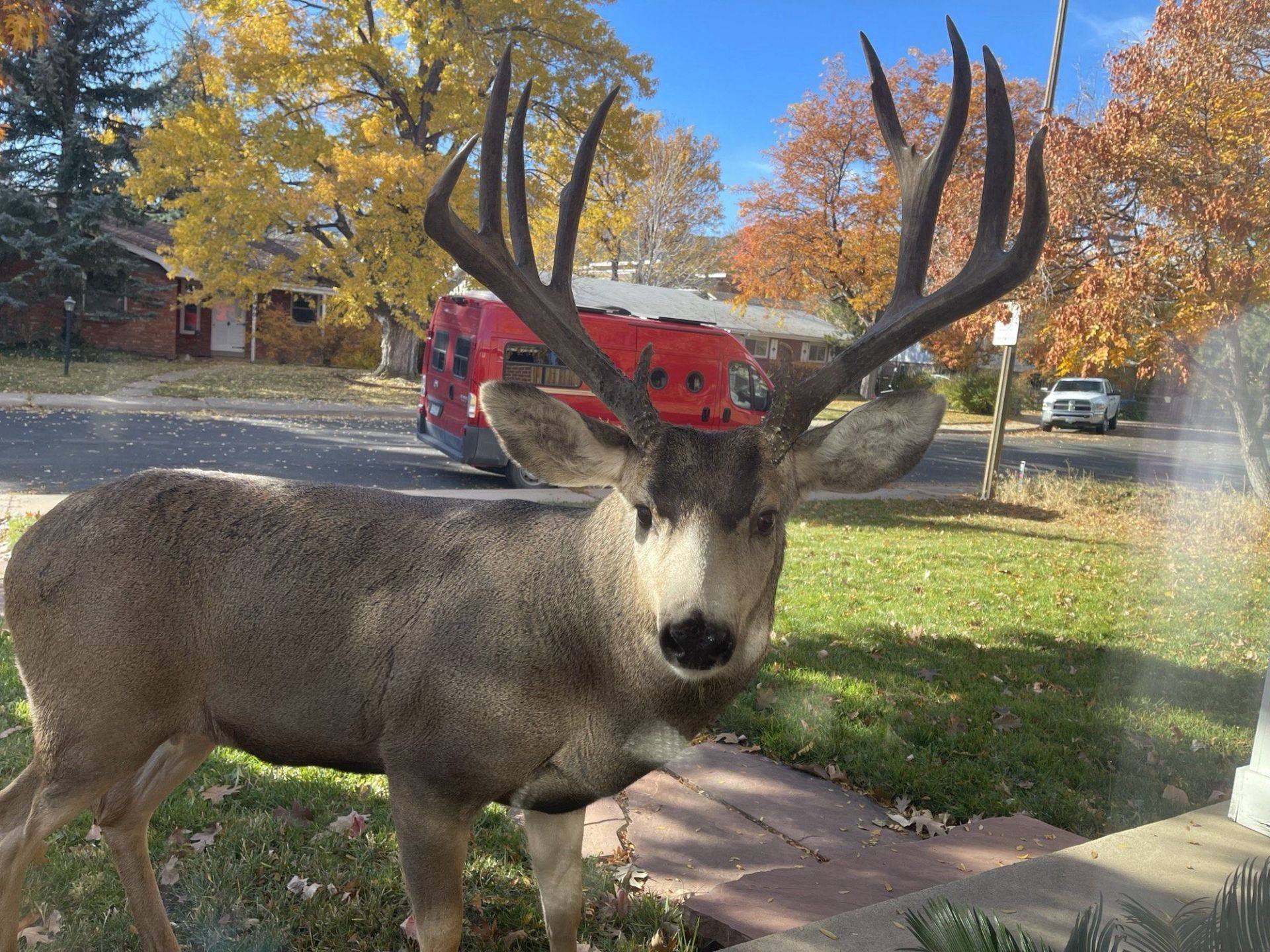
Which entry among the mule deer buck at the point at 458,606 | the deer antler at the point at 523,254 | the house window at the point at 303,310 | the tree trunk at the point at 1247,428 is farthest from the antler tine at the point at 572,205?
the house window at the point at 303,310

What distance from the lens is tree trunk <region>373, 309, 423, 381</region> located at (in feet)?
62.3

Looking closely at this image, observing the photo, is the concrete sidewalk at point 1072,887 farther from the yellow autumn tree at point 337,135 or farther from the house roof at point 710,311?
the house roof at point 710,311

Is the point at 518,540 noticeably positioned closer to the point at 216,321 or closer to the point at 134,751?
the point at 134,751

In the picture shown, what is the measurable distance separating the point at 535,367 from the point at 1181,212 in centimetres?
525

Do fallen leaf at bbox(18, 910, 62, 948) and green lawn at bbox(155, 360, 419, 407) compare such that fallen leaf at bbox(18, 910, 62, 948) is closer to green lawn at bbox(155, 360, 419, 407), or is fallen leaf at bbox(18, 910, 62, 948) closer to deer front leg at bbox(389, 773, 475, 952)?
deer front leg at bbox(389, 773, 475, 952)

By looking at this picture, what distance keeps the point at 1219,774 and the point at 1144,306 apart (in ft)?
14.0

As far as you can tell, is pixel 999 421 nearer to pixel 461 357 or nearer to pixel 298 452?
pixel 461 357

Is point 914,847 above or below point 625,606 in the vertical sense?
below

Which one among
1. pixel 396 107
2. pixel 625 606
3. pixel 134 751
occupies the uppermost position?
pixel 396 107

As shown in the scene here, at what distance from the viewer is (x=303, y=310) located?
858 inches

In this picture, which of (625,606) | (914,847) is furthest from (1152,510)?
(625,606)

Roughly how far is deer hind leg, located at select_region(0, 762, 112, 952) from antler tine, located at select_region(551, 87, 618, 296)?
1.77 m

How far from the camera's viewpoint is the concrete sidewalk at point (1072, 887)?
243 centimetres

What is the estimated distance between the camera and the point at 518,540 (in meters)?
2.55
